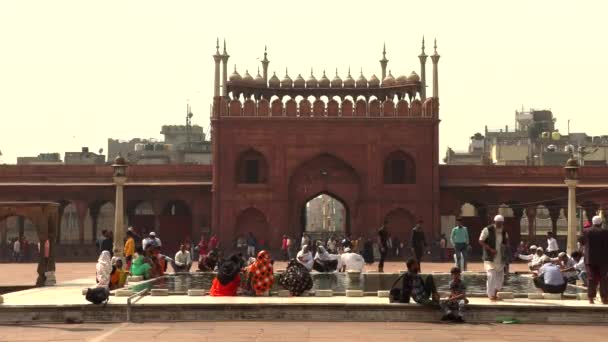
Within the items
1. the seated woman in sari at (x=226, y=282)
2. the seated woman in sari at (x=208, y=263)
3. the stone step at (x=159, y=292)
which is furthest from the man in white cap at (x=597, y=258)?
the seated woman in sari at (x=208, y=263)

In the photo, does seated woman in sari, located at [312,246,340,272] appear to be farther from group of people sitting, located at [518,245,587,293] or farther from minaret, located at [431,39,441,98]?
minaret, located at [431,39,441,98]

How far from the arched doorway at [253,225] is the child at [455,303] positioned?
22.0m

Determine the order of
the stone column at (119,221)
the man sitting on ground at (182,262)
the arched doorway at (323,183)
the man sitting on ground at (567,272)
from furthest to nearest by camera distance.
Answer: the arched doorway at (323,183) → the stone column at (119,221) → the man sitting on ground at (182,262) → the man sitting on ground at (567,272)

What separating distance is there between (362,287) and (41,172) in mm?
22189

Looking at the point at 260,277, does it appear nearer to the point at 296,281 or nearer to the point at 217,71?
the point at 296,281

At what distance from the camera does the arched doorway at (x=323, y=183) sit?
3416 cm

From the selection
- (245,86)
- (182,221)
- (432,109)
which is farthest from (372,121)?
(182,221)

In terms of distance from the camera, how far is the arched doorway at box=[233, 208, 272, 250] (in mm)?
33812

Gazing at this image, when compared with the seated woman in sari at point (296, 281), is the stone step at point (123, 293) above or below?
below

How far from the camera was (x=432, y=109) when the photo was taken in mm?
33688

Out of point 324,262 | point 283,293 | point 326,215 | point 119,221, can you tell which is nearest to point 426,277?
point 283,293

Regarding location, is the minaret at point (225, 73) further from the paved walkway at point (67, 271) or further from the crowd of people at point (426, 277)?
the crowd of people at point (426, 277)

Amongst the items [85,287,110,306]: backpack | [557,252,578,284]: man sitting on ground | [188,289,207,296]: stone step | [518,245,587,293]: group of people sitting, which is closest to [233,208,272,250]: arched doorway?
[518,245,587,293]: group of people sitting

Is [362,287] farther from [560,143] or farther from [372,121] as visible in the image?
[560,143]
